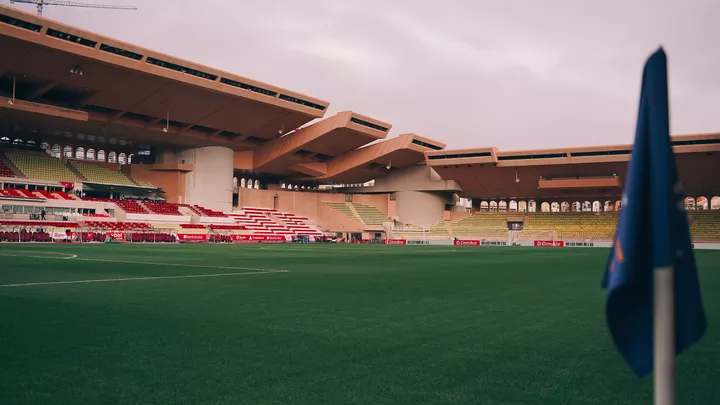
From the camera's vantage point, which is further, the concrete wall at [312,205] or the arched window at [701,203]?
the concrete wall at [312,205]

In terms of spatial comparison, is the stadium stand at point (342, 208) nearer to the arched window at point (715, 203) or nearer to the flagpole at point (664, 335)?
the arched window at point (715, 203)

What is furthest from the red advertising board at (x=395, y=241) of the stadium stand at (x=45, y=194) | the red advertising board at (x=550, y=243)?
the stadium stand at (x=45, y=194)

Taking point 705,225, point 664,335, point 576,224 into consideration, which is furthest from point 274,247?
point 705,225

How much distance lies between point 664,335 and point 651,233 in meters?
0.33

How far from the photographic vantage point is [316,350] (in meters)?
5.06

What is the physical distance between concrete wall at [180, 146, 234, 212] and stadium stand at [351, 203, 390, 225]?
2024 cm

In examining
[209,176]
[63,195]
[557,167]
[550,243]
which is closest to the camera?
[63,195]

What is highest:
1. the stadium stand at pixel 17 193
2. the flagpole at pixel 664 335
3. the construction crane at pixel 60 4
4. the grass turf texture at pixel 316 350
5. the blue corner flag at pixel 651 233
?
the construction crane at pixel 60 4

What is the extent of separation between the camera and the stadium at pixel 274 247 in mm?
4207

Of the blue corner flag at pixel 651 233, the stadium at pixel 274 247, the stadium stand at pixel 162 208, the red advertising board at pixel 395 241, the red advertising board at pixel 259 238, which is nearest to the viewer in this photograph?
the blue corner flag at pixel 651 233

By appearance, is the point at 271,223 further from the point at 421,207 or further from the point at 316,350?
the point at 316,350

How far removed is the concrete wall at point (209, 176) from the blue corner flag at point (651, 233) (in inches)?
2320

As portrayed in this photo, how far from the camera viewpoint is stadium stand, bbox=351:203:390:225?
7306 cm

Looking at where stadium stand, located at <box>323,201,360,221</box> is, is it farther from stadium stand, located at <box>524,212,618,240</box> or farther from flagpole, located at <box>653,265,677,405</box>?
flagpole, located at <box>653,265,677,405</box>
